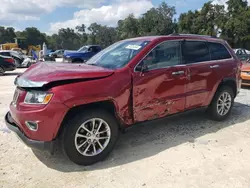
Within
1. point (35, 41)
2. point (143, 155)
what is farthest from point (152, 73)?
point (35, 41)

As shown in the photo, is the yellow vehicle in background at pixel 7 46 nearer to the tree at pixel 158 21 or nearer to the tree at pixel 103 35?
the tree at pixel 158 21

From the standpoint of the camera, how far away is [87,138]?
136 inches

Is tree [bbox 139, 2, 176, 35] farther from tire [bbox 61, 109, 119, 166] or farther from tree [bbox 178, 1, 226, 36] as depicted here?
tire [bbox 61, 109, 119, 166]

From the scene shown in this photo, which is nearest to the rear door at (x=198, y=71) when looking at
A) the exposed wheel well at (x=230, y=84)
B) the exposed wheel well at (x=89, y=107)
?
the exposed wheel well at (x=230, y=84)

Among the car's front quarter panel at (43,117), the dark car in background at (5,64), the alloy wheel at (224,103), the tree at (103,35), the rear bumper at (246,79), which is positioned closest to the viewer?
the car's front quarter panel at (43,117)

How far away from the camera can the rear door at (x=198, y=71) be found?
14.8 ft

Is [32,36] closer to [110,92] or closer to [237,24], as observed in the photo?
[237,24]

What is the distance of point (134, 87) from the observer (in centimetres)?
372

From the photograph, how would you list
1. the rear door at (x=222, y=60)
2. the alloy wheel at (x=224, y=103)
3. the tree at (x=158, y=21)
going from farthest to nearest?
the tree at (x=158, y=21), the alloy wheel at (x=224, y=103), the rear door at (x=222, y=60)

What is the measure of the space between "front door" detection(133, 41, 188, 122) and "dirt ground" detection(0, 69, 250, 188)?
551mm

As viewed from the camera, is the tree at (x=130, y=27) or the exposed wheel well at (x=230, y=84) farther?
the tree at (x=130, y=27)

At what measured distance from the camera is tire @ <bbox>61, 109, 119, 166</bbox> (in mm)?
3270

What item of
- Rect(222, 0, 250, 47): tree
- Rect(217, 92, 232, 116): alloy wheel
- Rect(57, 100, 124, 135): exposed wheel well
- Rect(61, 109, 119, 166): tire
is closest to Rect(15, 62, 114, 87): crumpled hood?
Rect(57, 100, 124, 135): exposed wheel well

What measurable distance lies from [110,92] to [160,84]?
0.96 m
